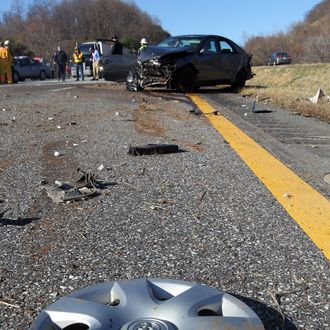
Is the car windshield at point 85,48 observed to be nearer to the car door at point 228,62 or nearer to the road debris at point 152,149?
the car door at point 228,62

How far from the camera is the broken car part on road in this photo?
5.10 ft

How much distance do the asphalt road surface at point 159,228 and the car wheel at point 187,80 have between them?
7.28m

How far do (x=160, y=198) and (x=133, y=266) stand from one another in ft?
3.33

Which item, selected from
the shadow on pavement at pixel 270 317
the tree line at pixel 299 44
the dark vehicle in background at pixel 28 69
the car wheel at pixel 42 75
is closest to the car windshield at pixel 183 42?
the shadow on pavement at pixel 270 317

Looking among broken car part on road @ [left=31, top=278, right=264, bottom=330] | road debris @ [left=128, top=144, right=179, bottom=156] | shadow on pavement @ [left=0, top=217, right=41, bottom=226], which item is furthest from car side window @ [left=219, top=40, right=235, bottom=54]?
broken car part on road @ [left=31, top=278, right=264, bottom=330]

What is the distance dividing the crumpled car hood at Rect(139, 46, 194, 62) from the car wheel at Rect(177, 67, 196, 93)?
434 millimetres

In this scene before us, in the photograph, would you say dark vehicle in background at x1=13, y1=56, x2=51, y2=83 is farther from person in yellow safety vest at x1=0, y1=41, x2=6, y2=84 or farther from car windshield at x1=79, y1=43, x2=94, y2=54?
person in yellow safety vest at x1=0, y1=41, x2=6, y2=84

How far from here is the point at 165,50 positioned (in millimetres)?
12156

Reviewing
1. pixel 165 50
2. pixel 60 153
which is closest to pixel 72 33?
pixel 165 50

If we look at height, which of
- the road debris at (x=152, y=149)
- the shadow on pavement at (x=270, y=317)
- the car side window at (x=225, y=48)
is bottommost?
the shadow on pavement at (x=270, y=317)

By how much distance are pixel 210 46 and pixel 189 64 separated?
3.79 ft

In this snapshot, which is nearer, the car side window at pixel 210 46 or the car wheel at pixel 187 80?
the car wheel at pixel 187 80

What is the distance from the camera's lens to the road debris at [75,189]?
10.4ft

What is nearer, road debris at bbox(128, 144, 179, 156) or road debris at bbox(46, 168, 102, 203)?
road debris at bbox(46, 168, 102, 203)
